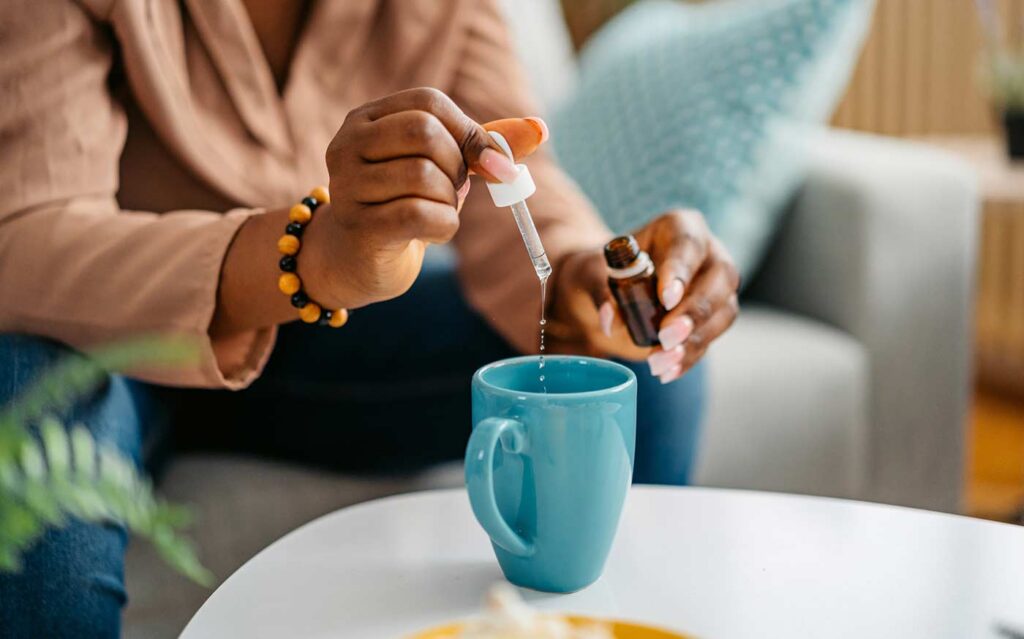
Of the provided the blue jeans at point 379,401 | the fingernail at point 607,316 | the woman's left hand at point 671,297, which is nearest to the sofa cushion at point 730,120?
the blue jeans at point 379,401

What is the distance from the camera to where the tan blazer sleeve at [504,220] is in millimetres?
982

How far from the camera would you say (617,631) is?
0.54 metres

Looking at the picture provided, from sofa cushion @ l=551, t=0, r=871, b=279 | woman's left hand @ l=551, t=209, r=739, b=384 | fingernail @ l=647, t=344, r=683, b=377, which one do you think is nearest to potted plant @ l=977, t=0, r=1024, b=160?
sofa cushion @ l=551, t=0, r=871, b=279

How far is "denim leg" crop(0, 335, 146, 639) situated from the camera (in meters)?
0.64

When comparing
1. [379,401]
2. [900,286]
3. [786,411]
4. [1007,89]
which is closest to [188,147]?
[379,401]

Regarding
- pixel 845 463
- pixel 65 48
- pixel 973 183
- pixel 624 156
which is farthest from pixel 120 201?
pixel 973 183

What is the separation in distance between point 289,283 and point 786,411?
0.80 metres

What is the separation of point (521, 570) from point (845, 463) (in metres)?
0.88

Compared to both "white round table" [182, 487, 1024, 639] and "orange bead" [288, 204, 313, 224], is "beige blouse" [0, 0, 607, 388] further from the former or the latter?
"white round table" [182, 487, 1024, 639]

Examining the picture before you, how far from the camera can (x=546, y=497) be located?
573 mm

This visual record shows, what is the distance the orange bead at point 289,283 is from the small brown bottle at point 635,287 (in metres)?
0.20

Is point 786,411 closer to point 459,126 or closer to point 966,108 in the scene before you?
point 459,126

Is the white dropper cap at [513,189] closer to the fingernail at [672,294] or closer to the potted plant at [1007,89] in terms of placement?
the fingernail at [672,294]

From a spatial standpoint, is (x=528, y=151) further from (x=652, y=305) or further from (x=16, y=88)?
(x=16, y=88)
